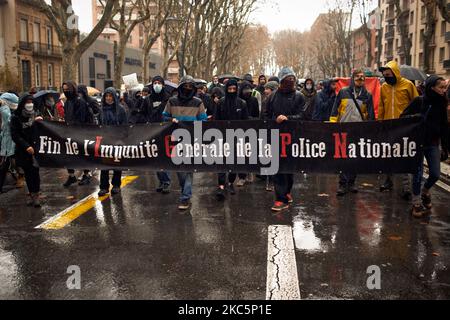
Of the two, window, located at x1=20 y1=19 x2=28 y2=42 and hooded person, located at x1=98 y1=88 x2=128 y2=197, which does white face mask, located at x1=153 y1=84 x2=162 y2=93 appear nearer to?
hooded person, located at x1=98 y1=88 x2=128 y2=197

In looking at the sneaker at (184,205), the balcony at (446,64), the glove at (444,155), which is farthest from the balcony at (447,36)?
the sneaker at (184,205)

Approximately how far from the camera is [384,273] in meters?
4.71

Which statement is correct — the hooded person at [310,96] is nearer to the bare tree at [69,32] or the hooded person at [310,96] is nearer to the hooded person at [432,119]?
the hooded person at [432,119]

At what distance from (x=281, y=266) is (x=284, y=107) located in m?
2.91

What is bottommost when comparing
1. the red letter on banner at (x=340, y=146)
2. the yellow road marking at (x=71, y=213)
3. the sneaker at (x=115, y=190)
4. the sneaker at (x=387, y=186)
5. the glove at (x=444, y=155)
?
the yellow road marking at (x=71, y=213)

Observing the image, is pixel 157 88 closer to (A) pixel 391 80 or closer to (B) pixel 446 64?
(A) pixel 391 80

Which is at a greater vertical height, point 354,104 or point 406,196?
point 354,104

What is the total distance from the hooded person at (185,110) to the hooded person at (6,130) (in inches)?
108

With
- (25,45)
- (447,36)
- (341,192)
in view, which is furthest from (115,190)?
(447,36)

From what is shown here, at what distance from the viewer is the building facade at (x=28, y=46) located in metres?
41.3

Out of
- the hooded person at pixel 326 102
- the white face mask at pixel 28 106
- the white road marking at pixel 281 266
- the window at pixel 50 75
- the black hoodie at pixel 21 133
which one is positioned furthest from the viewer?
the window at pixel 50 75

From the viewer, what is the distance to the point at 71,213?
7.28 metres

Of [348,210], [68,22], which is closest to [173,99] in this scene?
[348,210]
